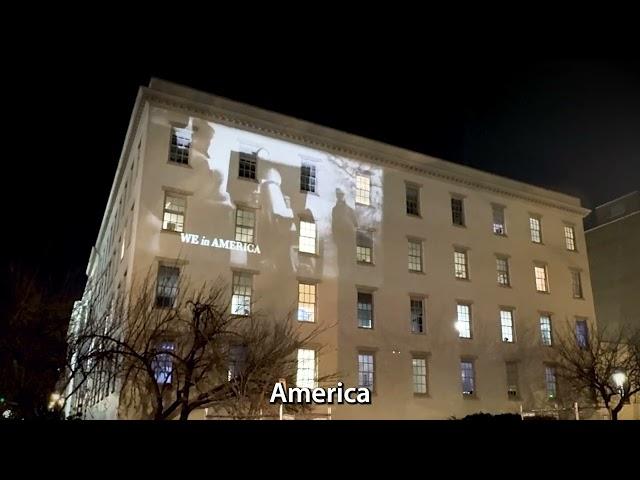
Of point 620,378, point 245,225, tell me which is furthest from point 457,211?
point 245,225

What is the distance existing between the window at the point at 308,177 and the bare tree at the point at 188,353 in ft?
24.9

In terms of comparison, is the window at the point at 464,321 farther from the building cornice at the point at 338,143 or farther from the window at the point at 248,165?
the window at the point at 248,165

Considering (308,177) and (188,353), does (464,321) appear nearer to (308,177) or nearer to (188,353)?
(308,177)

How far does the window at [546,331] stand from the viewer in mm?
37269

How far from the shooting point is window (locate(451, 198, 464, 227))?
3678 centimetres

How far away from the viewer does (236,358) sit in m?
26.5

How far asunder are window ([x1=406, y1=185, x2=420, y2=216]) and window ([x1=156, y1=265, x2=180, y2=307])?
1501cm

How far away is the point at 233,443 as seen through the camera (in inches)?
184

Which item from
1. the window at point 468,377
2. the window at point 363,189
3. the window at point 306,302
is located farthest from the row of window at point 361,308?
the window at point 363,189

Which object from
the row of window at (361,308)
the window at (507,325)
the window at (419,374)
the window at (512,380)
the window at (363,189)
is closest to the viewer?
the row of window at (361,308)

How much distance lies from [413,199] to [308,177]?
7218 millimetres

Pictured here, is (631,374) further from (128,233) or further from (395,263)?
(128,233)

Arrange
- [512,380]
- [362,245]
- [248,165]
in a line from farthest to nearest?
[512,380] < [362,245] < [248,165]

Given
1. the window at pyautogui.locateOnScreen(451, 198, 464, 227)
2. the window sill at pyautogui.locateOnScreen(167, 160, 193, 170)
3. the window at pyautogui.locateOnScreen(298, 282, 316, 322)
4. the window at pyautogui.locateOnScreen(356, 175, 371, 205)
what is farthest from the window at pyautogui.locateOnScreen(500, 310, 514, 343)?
the window sill at pyautogui.locateOnScreen(167, 160, 193, 170)
